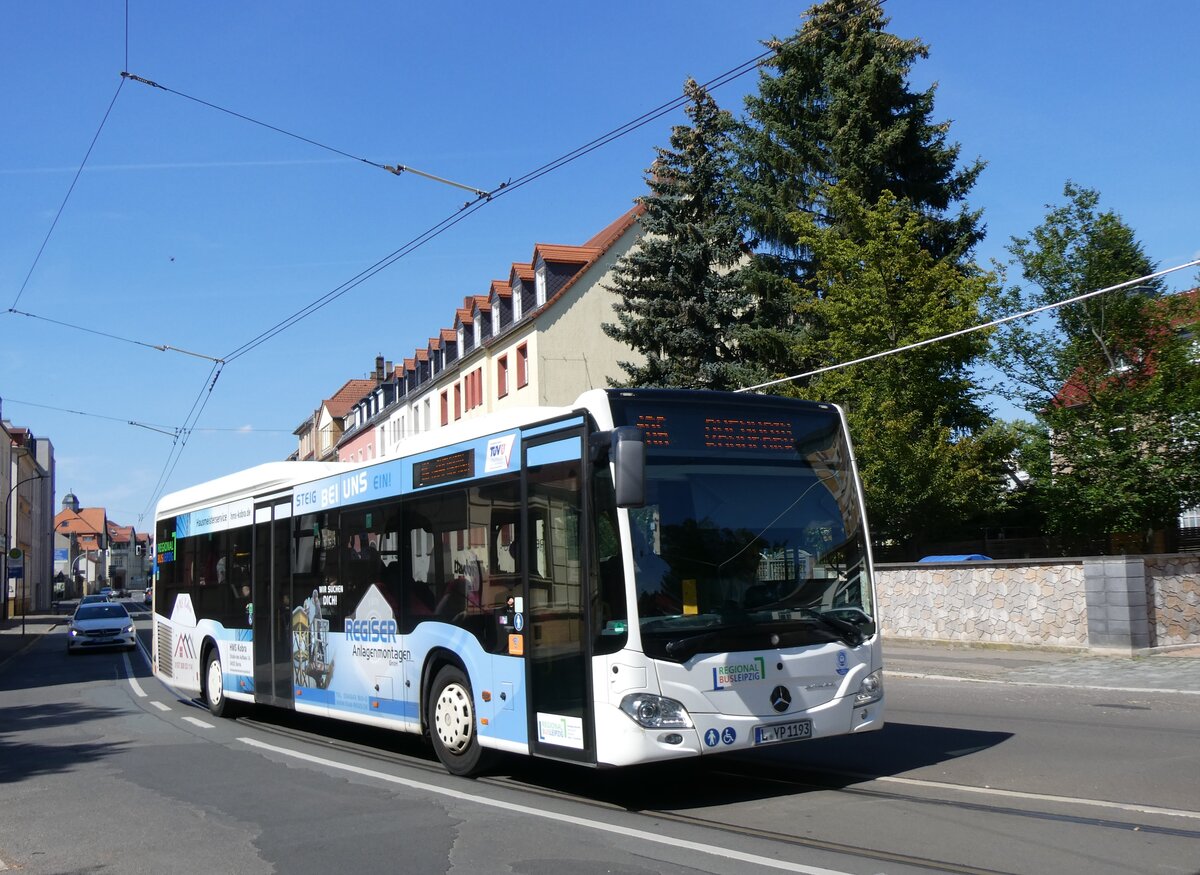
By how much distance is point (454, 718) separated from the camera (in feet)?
31.8

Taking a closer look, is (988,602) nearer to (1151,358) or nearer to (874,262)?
(1151,358)

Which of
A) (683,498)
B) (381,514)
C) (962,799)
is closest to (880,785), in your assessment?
(962,799)

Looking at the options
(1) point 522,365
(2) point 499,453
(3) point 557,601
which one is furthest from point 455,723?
(1) point 522,365

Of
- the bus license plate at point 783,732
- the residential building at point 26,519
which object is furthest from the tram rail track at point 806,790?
the residential building at point 26,519

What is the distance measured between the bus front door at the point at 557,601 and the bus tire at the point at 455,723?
3.57 feet

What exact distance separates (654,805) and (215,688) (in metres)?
9.23

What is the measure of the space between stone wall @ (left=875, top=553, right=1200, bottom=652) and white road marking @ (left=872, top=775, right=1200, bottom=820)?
1208 centimetres

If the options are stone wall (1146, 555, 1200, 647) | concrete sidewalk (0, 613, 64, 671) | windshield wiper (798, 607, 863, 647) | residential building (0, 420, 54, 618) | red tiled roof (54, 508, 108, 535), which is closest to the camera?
windshield wiper (798, 607, 863, 647)

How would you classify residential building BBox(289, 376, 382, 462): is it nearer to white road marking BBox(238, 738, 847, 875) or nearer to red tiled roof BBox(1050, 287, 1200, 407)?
red tiled roof BBox(1050, 287, 1200, 407)

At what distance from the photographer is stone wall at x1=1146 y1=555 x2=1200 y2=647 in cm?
1928

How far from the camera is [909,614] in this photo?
23.9 metres

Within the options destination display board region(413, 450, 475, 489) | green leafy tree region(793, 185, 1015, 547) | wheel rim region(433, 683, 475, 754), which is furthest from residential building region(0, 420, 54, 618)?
wheel rim region(433, 683, 475, 754)

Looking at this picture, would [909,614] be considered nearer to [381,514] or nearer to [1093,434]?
[1093,434]

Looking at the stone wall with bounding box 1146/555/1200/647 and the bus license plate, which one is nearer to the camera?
the bus license plate
